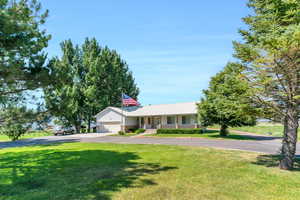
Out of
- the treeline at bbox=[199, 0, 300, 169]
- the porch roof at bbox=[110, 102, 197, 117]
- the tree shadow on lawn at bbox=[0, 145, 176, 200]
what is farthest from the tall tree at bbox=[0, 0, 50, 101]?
the porch roof at bbox=[110, 102, 197, 117]

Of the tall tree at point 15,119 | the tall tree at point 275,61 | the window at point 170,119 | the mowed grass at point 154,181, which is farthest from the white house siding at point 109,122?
the tall tree at point 275,61

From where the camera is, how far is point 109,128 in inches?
1312

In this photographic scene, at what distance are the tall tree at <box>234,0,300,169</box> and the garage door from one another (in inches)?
1066

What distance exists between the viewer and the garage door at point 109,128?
32.6 m

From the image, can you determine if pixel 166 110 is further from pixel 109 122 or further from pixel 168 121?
pixel 109 122

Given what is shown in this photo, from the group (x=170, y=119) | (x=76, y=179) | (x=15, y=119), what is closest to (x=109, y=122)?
(x=170, y=119)

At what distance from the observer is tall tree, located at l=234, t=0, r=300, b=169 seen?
6668 millimetres

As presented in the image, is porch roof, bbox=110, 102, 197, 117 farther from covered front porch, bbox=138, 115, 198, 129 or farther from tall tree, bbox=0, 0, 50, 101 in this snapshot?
tall tree, bbox=0, 0, 50, 101

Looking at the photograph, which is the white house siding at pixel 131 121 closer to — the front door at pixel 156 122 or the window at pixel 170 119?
the front door at pixel 156 122

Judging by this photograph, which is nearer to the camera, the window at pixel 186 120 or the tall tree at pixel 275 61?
the tall tree at pixel 275 61

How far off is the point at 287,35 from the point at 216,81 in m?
15.9

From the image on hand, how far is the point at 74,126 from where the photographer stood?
36.2m

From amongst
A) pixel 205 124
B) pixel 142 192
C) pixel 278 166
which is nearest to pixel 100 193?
pixel 142 192

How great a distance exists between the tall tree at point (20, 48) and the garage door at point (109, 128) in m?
25.2
